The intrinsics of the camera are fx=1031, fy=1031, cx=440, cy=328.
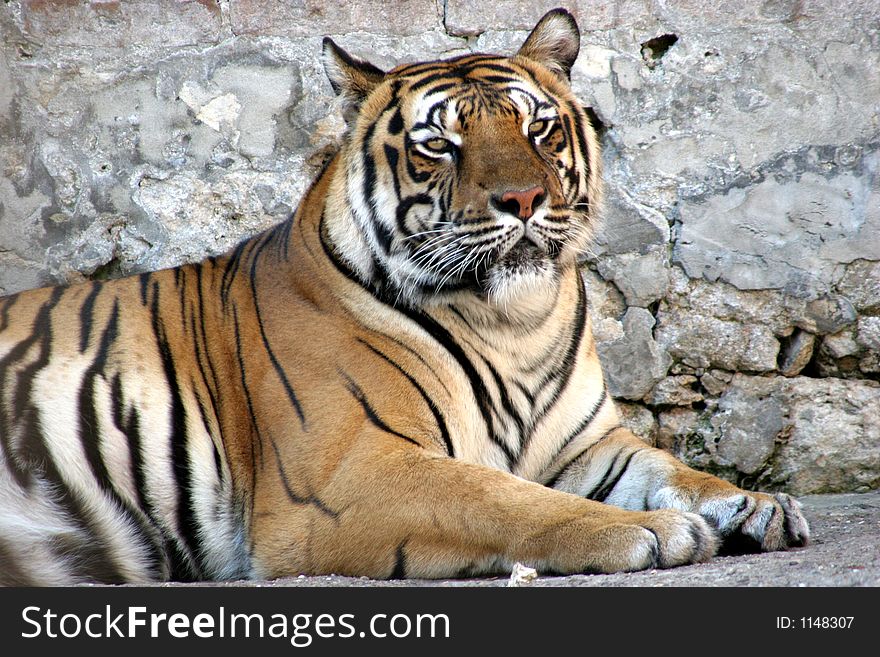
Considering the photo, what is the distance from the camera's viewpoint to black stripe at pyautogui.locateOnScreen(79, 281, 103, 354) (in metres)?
2.32

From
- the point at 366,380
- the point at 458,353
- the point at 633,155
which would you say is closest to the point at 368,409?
the point at 366,380

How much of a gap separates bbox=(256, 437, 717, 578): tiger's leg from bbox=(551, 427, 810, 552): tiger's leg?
166mm

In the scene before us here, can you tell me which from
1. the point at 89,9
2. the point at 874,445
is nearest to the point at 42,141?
the point at 89,9

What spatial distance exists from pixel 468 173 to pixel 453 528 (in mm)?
693

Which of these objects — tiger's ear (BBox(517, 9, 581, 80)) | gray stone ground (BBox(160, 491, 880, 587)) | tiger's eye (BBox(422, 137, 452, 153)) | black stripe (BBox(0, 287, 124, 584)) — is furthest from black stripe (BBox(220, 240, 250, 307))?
tiger's ear (BBox(517, 9, 581, 80))

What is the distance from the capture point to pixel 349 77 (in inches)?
90.3

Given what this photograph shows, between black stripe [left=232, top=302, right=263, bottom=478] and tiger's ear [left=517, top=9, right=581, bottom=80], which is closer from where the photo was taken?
black stripe [left=232, top=302, right=263, bottom=478]

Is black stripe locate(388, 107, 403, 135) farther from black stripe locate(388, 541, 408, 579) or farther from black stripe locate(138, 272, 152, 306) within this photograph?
black stripe locate(388, 541, 408, 579)

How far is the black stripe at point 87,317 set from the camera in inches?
91.4

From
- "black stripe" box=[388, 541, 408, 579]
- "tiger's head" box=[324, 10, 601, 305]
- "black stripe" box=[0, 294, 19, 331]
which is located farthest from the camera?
"black stripe" box=[0, 294, 19, 331]

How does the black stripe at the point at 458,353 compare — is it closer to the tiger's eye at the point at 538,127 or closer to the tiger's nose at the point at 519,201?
the tiger's nose at the point at 519,201

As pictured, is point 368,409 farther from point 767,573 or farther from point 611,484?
point 767,573

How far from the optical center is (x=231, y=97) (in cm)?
290

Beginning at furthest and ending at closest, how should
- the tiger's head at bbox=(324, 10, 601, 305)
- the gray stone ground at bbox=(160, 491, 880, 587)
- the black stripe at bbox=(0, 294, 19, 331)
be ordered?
the black stripe at bbox=(0, 294, 19, 331) < the tiger's head at bbox=(324, 10, 601, 305) < the gray stone ground at bbox=(160, 491, 880, 587)
